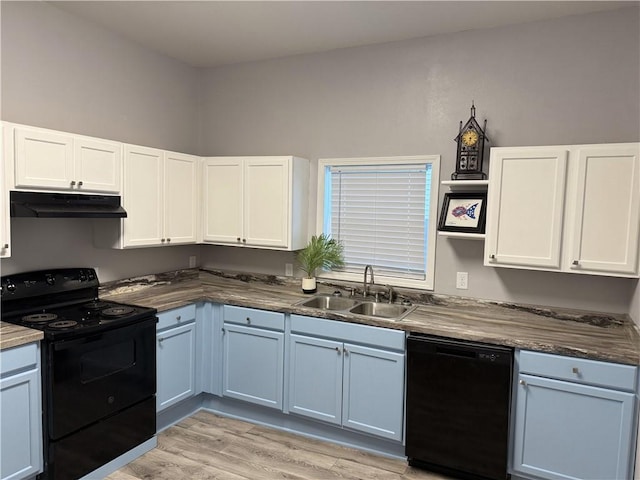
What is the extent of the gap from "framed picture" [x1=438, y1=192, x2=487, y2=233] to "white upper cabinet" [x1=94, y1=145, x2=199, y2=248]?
204cm

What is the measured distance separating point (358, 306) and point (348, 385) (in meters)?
0.59

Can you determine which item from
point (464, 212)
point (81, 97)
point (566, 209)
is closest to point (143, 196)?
point (81, 97)

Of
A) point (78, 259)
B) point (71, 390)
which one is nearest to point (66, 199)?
point (78, 259)

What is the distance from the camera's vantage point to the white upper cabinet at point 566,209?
8.22 feet

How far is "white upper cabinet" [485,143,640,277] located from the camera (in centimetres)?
251

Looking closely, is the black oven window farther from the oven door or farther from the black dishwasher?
the black dishwasher

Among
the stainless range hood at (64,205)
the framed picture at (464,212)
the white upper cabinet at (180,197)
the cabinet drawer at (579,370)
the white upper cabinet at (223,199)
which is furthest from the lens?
the white upper cabinet at (223,199)

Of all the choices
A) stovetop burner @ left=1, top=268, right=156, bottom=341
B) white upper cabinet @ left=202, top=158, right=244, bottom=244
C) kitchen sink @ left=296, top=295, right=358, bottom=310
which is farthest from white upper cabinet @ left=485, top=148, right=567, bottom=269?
stovetop burner @ left=1, top=268, right=156, bottom=341

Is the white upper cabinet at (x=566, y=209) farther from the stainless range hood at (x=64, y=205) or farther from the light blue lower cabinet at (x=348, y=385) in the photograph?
the stainless range hood at (x=64, y=205)

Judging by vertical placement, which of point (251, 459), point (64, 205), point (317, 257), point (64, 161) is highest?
point (64, 161)

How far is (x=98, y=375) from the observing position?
260 centimetres

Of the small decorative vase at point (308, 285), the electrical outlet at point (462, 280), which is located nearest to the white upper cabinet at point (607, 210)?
the electrical outlet at point (462, 280)

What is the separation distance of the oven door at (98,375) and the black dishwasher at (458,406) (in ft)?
5.57

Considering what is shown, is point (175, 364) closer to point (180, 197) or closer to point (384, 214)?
point (180, 197)
